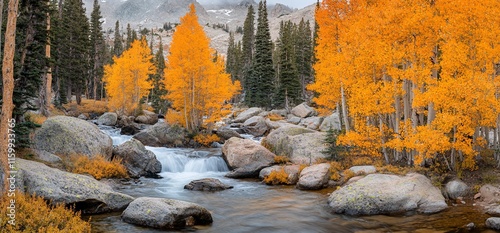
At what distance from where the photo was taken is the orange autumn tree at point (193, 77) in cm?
2711

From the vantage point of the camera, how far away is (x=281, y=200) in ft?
48.4

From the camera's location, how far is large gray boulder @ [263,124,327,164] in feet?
67.4

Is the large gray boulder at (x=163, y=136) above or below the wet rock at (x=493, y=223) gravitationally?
above

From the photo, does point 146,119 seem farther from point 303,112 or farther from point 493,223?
point 493,223

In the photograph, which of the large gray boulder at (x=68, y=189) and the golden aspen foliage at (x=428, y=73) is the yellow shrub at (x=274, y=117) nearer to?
the golden aspen foliage at (x=428, y=73)

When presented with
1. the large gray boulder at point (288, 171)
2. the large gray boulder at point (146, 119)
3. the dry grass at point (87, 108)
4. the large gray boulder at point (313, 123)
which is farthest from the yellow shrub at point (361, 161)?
the dry grass at point (87, 108)

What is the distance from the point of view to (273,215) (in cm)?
1280

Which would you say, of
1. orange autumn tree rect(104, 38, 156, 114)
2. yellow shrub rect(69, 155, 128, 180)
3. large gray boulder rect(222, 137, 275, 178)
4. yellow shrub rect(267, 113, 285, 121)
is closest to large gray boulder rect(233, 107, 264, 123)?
yellow shrub rect(267, 113, 285, 121)

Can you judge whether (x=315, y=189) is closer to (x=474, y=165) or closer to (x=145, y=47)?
(x=474, y=165)

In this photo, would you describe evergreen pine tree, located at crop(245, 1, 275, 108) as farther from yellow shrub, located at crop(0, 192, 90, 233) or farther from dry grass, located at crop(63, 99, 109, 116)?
yellow shrub, located at crop(0, 192, 90, 233)

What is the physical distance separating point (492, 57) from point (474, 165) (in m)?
4.63

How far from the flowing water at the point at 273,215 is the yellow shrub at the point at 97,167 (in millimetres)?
965

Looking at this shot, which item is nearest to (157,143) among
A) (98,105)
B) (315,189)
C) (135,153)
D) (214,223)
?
(135,153)

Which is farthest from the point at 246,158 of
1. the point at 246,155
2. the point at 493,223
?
the point at 493,223
